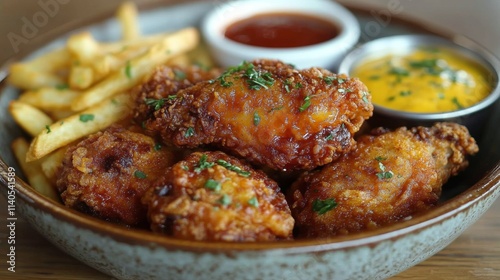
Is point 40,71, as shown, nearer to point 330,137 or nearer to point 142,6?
point 142,6

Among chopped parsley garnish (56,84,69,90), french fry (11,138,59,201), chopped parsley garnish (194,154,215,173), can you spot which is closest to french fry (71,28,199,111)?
chopped parsley garnish (56,84,69,90)

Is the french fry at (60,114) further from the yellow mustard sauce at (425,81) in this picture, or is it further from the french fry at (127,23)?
the yellow mustard sauce at (425,81)

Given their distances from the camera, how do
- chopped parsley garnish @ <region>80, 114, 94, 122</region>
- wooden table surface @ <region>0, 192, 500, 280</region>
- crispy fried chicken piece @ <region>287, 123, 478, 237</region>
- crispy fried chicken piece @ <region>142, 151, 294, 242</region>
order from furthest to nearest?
chopped parsley garnish @ <region>80, 114, 94, 122</region> < wooden table surface @ <region>0, 192, 500, 280</region> < crispy fried chicken piece @ <region>287, 123, 478, 237</region> < crispy fried chicken piece @ <region>142, 151, 294, 242</region>

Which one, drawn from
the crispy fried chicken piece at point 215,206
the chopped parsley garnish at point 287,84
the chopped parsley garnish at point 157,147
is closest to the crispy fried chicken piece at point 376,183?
the crispy fried chicken piece at point 215,206

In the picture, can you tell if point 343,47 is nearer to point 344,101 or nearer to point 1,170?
point 344,101

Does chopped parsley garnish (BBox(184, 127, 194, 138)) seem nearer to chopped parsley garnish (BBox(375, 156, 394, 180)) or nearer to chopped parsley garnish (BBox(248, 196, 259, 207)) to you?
chopped parsley garnish (BBox(248, 196, 259, 207))

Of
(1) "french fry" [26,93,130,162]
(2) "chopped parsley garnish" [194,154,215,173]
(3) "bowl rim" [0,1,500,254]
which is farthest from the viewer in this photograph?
(1) "french fry" [26,93,130,162]
